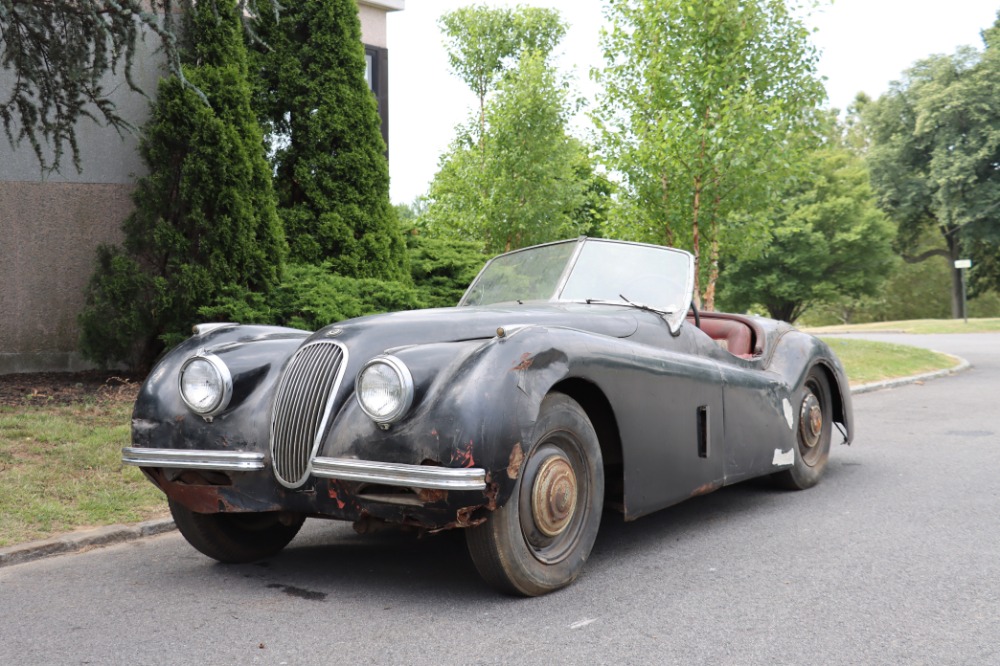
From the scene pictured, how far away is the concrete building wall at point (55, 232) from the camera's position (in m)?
10.5

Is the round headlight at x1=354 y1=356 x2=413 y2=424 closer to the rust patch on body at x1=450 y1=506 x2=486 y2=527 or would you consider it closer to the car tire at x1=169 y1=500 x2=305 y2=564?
the rust patch on body at x1=450 y1=506 x2=486 y2=527

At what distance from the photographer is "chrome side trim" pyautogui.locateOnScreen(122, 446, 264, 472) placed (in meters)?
3.91

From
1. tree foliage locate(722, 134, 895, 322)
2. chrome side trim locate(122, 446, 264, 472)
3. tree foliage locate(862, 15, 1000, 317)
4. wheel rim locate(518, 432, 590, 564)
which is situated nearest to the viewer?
wheel rim locate(518, 432, 590, 564)

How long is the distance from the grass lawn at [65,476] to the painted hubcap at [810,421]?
166 inches

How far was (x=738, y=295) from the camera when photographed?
44.8 m

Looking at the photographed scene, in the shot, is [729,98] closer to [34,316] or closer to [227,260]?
[227,260]

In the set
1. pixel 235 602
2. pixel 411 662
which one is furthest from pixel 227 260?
pixel 411 662

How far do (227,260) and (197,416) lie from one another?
19.0 feet

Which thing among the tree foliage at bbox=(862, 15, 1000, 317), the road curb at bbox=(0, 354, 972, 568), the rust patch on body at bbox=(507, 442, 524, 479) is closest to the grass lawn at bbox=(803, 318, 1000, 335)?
the tree foliage at bbox=(862, 15, 1000, 317)

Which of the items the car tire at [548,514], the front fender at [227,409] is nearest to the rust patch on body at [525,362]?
the car tire at [548,514]

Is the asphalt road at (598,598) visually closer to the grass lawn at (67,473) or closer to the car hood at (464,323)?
the grass lawn at (67,473)

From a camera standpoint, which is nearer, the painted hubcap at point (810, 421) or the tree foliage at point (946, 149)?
the painted hubcap at point (810, 421)

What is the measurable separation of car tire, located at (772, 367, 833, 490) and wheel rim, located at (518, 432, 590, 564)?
8.17 ft

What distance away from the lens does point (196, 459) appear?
4.00 m
